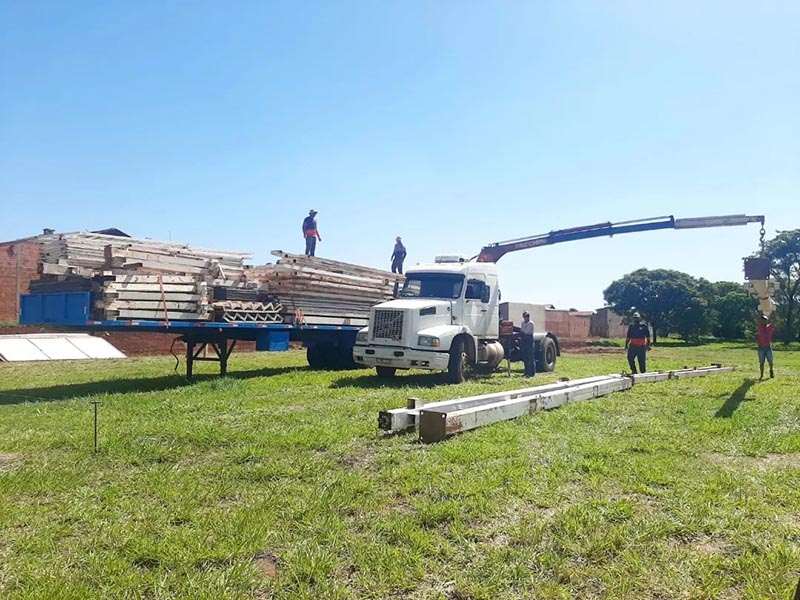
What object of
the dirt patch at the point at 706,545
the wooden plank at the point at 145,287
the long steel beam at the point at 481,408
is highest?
the wooden plank at the point at 145,287

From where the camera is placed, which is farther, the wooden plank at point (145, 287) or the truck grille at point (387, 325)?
the truck grille at point (387, 325)

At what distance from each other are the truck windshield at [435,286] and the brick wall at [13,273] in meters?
28.6

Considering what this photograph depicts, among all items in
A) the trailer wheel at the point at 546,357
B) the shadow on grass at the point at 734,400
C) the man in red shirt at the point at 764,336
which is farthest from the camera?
the trailer wheel at the point at 546,357

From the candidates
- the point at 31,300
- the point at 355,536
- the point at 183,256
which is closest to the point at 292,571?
the point at 355,536

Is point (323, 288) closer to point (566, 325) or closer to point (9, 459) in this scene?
point (9, 459)

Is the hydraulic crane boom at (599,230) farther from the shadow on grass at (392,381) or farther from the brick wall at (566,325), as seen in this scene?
the brick wall at (566,325)

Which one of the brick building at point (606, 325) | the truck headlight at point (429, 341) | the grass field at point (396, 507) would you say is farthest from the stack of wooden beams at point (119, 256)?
the brick building at point (606, 325)

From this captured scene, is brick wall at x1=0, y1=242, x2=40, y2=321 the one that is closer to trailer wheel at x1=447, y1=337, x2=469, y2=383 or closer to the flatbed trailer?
the flatbed trailer

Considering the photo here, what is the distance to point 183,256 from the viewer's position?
11945mm

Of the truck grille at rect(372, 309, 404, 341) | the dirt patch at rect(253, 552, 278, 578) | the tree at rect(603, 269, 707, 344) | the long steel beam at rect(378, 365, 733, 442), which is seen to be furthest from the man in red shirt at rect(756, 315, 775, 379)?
the tree at rect(603, 269, 707, 344)

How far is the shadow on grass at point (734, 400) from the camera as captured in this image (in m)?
8.49

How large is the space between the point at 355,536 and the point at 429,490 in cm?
104

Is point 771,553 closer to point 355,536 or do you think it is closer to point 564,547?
point 564,547

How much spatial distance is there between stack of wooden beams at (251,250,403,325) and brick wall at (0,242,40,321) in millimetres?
25945
